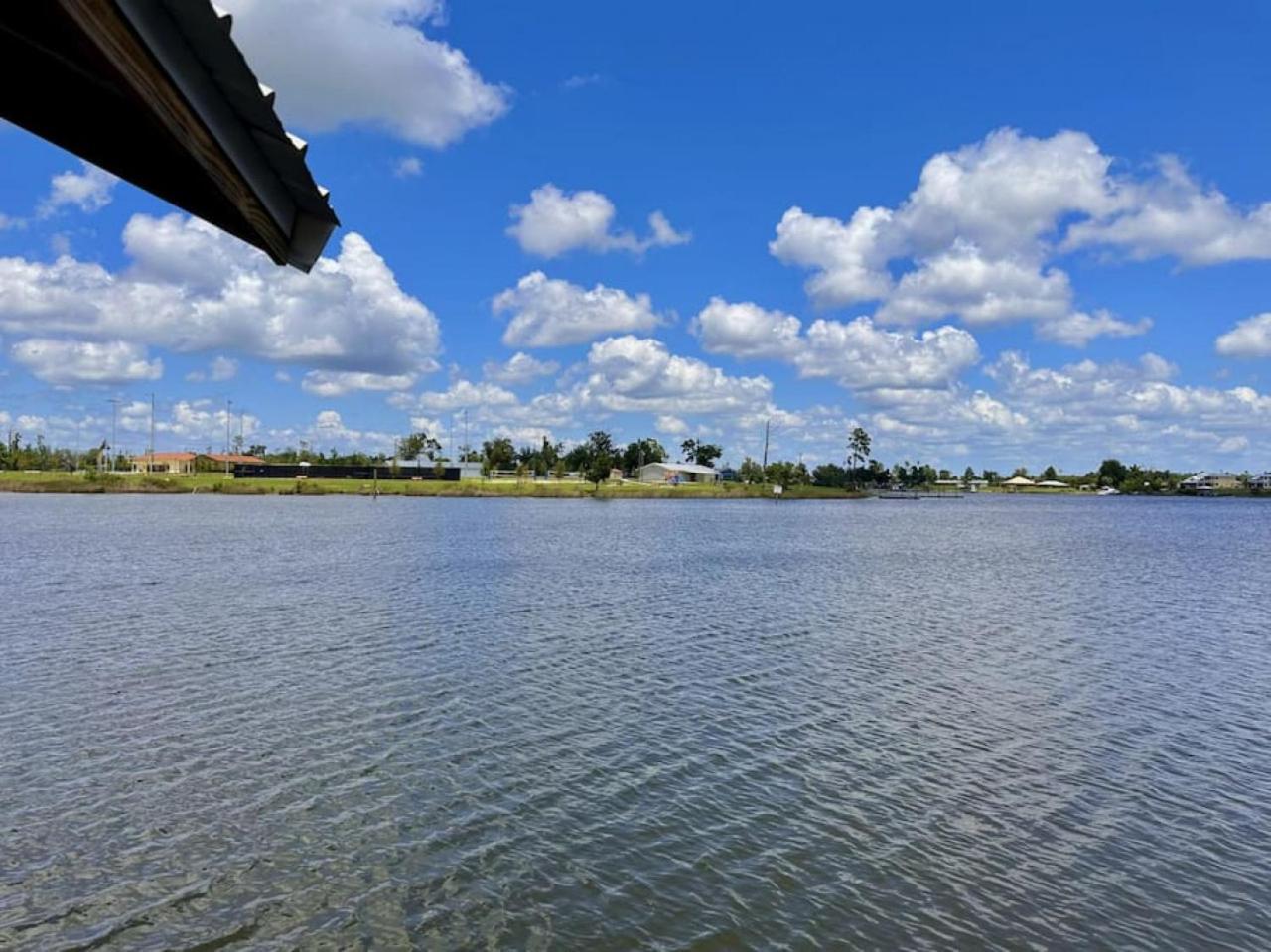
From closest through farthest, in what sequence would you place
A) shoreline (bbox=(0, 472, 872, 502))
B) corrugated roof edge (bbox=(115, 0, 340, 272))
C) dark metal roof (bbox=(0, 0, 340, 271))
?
dark metal roof (bbox=(0, 0, 340, 271)) < corrugated roof edge (bbox=(115, 0, 340, 272)) < shoreline (bbox=(0, 472, 872, 502))

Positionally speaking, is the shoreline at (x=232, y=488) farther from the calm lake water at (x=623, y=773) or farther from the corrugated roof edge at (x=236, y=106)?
the corrugated roof edge at (x=236, y=106)

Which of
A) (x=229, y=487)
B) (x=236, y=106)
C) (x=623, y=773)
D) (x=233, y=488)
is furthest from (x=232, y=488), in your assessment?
(x=236, y=106)

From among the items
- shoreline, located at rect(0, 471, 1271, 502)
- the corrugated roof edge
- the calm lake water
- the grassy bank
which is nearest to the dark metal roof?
the corrugated roof edge

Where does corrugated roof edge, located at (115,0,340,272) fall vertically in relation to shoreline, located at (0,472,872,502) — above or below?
above

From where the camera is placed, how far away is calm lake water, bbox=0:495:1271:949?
1145 cm

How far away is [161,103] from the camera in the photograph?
483cm

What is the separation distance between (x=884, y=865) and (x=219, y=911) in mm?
9280

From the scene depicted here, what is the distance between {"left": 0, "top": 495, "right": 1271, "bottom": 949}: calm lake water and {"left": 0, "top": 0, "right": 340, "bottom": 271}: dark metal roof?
881 cm

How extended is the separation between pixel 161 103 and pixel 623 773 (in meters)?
14.4

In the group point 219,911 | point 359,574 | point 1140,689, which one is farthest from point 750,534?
point 219,911

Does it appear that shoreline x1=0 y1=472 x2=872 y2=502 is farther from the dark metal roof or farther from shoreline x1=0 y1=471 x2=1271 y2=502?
the dark metal roof

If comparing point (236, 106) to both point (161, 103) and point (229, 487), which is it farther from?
point (229, 487)

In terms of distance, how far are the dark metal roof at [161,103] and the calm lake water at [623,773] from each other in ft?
28.9

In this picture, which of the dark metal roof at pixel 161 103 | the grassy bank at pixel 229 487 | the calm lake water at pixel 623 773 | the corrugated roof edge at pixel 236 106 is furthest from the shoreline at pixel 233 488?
the dark metal roof at pixel 161 103
